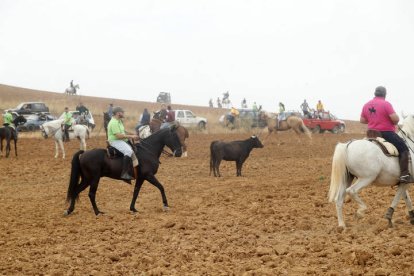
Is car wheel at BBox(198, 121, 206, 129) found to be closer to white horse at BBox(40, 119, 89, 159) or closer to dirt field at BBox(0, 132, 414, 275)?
white horse at BBox(40, 119, 89, 159)

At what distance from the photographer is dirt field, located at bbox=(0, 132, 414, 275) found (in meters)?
7.30

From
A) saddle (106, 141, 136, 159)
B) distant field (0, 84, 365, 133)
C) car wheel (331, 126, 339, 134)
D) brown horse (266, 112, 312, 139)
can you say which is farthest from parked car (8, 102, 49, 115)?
saddle (106, 141, 136, 159)

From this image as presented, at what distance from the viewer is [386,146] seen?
9.35 meters

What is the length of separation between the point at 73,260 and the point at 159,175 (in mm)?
10952

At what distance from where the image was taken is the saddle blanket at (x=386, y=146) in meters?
9.29

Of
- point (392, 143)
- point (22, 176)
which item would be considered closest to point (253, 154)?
point (22, 176)

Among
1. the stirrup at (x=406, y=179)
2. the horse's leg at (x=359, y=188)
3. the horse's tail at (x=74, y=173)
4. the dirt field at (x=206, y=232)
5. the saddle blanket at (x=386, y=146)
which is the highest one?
the saddle blanket at (x=386, y=146)

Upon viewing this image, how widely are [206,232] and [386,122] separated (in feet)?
11.6

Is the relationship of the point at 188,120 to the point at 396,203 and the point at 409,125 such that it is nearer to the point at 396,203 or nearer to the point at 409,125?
Answer: the point at 409,125

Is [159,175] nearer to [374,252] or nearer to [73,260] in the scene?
[73,260]

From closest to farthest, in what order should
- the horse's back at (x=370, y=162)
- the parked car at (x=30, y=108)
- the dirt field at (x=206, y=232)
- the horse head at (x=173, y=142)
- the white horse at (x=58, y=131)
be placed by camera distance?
the dirt field at (x=206, y=232) → the horse's back at (x=370, y=162) → the horse head at (x=173, y=142) → the white horse at (x=58, y=131) → the parked car at (x=30, y=108)

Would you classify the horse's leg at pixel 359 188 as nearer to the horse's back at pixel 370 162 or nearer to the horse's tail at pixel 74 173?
the horse's back at pixel 370 162

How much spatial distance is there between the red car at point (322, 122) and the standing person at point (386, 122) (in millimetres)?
31191

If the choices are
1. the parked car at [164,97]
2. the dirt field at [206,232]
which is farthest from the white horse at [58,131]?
the parked car at [164,97]
